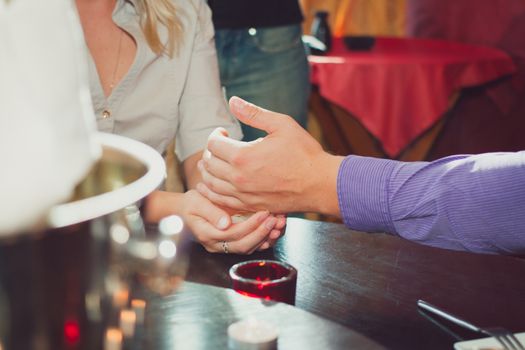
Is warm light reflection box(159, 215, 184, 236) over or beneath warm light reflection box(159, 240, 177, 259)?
beneath

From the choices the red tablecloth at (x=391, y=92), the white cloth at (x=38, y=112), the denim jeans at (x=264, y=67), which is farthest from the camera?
the red tablecloth at (x=391, y=92)

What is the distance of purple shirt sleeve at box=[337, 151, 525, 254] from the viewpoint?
1.11m

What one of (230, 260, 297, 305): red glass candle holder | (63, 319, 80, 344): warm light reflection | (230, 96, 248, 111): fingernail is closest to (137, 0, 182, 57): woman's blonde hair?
(230, 96, 248, 111): fingernail

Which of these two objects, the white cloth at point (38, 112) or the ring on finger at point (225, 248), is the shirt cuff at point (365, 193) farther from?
the white cloth at point (38, 112)

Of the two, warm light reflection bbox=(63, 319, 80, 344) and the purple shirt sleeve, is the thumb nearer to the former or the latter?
the purple shirt sleeve

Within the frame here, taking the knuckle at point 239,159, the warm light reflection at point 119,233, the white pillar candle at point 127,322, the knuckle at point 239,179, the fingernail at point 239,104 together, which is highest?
the warm light reflection at point 119,233

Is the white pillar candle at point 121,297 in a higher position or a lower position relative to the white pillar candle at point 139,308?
higher

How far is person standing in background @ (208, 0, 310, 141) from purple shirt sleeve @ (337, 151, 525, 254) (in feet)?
3.28

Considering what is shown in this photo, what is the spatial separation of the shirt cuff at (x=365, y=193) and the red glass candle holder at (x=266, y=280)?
0.26m

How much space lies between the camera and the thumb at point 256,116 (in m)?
1.32

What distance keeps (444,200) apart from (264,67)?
3.82ft

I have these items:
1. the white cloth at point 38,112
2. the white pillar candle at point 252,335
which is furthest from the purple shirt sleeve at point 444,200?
the white cloth at point 38,112

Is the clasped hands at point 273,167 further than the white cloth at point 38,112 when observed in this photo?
Yes

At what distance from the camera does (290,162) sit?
1.31 m
